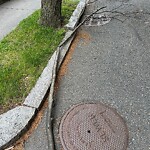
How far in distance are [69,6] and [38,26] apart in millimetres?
1564

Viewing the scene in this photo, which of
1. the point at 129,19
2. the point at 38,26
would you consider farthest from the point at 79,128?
the point at 129,19

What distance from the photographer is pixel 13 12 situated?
28.4ft

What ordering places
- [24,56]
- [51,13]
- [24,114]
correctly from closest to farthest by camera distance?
1. [24,114]
2. [24,56]
3. [51,13]

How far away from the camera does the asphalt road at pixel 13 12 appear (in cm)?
724

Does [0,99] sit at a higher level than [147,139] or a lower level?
higher

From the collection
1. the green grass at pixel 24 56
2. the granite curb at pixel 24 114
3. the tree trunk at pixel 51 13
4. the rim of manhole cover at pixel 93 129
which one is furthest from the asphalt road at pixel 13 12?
the rim of manhole cover at pixel 93 129

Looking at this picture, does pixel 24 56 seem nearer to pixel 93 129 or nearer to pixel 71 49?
pixel 71 49

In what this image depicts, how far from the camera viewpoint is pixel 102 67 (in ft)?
15.8

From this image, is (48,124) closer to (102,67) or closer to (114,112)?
(114,112)

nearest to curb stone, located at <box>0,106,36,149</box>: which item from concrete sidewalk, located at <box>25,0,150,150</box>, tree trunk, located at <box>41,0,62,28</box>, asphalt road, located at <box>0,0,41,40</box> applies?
concrete sidewalk, located at <box>25,0,150,150</box>

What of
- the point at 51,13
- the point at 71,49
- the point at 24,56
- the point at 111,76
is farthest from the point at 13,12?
the point at 111,76

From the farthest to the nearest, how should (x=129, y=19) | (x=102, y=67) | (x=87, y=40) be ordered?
(x=129, y=19), (x=87, y=40), (x=102, y=67)

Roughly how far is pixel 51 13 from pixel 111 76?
2.04 m

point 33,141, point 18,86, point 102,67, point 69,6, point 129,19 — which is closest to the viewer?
point 33,141
